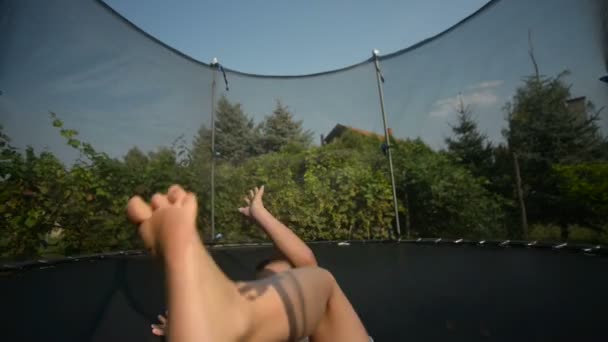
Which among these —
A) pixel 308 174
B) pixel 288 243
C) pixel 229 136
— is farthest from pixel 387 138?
pixel 288 243

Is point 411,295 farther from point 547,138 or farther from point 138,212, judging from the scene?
point 547,138

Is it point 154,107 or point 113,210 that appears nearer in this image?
point 113,210

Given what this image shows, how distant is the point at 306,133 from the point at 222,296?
263cm

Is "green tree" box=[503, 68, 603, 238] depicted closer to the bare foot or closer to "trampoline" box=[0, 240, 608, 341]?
"trampoline" box=[0, 240, 608, 341]

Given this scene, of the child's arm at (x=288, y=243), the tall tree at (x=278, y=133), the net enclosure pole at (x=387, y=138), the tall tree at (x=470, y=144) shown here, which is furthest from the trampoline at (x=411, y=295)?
the tall tree at (x=278, y=133)

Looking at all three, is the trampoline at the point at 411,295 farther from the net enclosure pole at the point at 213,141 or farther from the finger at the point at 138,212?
→ the net enclosure pole at the point at 213,141

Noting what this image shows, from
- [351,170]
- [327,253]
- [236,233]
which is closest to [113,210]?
[236,233]

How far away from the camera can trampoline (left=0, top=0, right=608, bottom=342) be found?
888 mm

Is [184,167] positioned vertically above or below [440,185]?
above

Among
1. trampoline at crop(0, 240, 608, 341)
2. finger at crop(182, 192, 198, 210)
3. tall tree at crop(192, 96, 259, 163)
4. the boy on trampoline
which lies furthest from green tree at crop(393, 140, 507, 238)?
finger at crop(182, 192, 198, 210)

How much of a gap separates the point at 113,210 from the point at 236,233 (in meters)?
0.92

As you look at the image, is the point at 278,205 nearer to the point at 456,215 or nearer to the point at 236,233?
the point at 236,233

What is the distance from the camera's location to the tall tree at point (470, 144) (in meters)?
2.09

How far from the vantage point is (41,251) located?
1.60 m
